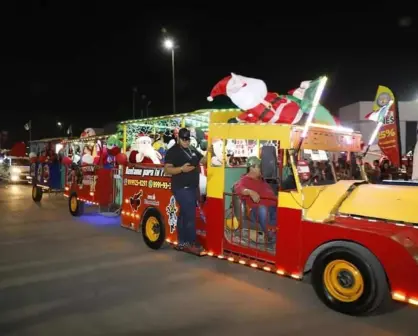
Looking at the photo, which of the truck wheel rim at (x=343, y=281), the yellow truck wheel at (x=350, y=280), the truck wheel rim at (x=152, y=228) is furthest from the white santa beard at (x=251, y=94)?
the truck wheel rim at (x=152, y=228)

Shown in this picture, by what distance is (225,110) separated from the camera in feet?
22.8

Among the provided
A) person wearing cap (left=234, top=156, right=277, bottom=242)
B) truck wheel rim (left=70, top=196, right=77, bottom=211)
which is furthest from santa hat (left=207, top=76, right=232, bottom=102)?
truck wheel rim (left=70, top=196, right=77, bottom=211)

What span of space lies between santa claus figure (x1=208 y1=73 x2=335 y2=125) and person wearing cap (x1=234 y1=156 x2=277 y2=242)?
0.85m

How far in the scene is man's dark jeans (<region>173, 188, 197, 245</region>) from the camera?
691cm

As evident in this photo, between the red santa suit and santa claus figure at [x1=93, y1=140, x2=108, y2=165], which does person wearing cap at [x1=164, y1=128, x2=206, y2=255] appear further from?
santa claus figure at [x1=93, y1=140, x2=108, y2=165]

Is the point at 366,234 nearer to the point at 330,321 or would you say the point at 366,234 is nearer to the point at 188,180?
the point at 330,321

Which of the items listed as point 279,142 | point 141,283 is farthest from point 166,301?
point 279,142

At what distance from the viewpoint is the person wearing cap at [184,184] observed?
22.6 feet

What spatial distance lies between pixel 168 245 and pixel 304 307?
146 inches

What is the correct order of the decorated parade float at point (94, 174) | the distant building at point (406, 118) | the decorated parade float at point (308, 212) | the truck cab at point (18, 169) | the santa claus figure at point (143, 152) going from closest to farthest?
the decorated parade float at point (308, 212) < the santa claus figure at point (143, 152) < the decorated parade float at point (94, 174) < the truck cab at point (18, 169) < the distant building at point (406, 118)

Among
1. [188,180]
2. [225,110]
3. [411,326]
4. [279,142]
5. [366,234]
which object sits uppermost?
[225,110]

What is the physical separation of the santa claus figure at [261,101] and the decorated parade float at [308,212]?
14mm

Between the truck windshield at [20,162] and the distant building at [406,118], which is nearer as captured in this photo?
the truck windshield at [20,162]

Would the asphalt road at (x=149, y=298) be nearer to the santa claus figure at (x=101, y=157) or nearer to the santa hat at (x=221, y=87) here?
the santa hat at (x=221, y=87)
